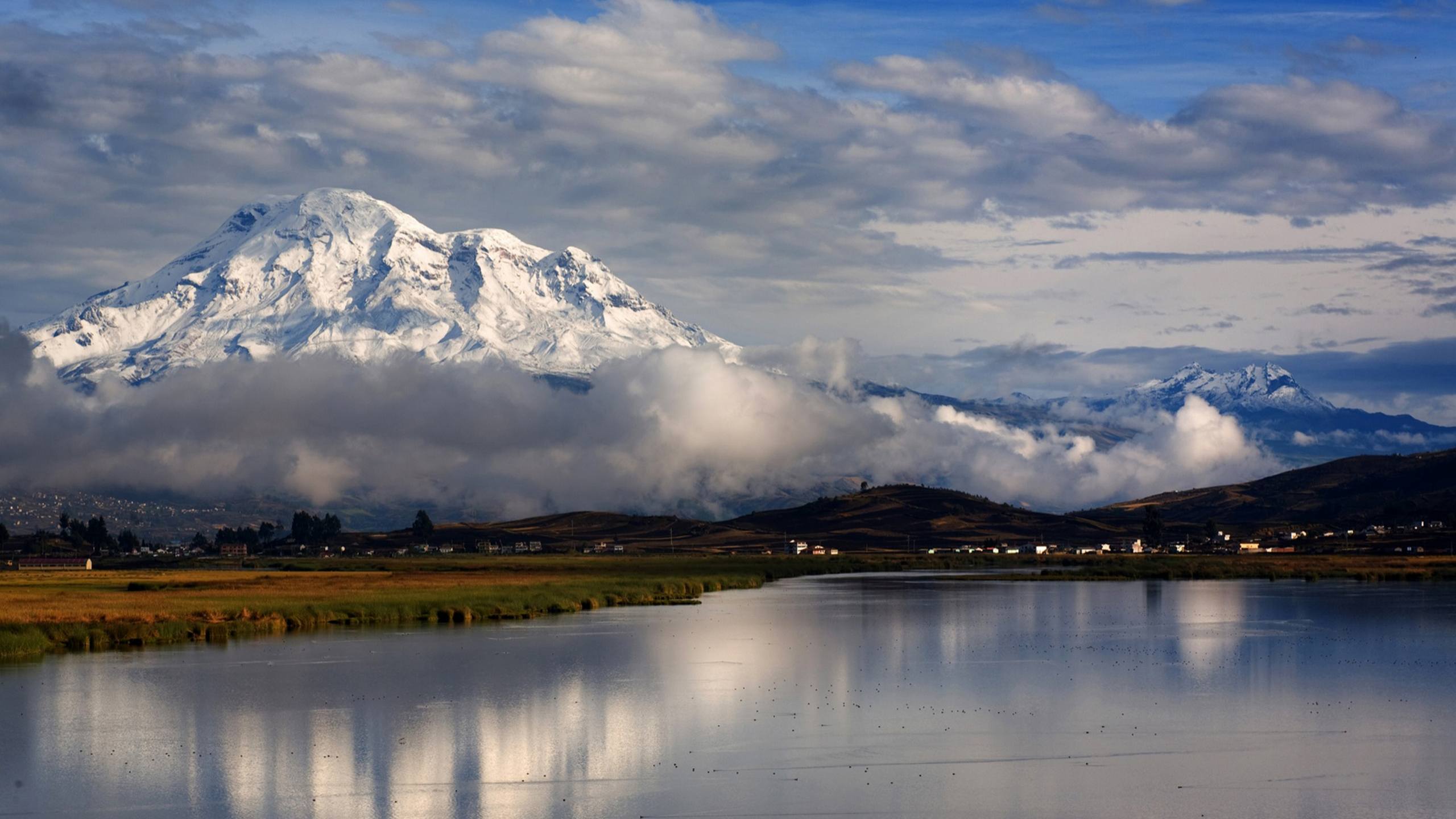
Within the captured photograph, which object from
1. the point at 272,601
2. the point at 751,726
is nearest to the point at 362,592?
the point at 272,601

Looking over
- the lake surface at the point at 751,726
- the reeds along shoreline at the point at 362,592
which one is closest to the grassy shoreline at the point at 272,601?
the reeds along shoreline at the point at 362,592

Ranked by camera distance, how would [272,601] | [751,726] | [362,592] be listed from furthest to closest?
[362,592]
[272,601]
[751,726]

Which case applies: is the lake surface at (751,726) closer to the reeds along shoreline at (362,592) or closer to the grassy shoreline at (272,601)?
the grassy shoreline at (272,601)

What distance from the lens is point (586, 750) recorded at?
41.5m

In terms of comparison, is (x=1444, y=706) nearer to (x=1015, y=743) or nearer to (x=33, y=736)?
(x=1015, y=743)

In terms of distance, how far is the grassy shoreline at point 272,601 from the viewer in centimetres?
7738

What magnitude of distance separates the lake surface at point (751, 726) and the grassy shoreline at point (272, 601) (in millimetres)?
6845

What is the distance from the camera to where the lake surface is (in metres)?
34.8

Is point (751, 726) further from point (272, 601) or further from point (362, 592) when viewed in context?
point (362, 592)

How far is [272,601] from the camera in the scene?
330 ft

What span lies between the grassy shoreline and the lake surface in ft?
22.5

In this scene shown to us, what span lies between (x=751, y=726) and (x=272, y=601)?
2484 inches

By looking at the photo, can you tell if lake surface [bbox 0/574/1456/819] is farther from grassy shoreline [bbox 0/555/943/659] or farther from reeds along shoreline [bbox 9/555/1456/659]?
reeds along shoreline [bbox 9/555/1456/659]

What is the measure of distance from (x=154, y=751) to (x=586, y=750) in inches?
482
